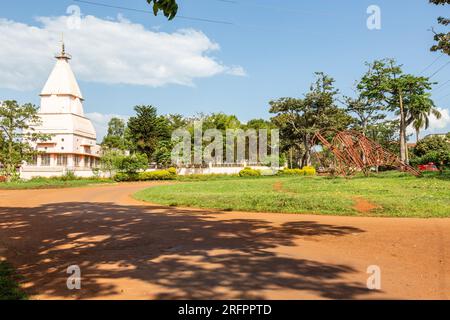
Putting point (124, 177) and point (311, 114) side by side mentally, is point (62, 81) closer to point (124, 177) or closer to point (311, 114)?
point (124, 177)

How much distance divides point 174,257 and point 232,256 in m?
0.96

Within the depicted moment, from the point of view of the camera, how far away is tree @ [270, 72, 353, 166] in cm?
4625

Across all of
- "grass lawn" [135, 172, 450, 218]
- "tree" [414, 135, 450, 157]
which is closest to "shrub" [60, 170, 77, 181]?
"grass lawn" [135, 172, 450, 218]

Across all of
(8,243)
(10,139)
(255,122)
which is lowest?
(8,243)

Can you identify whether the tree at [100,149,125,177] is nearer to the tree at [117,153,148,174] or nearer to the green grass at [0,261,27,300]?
the tree at [117,153,148,174]

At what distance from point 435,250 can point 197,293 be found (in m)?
4.52

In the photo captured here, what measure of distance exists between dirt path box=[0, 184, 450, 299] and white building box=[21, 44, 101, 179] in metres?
40.6

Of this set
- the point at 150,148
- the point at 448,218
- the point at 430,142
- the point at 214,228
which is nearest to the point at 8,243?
the point at 214,228

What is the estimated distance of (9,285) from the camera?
4582 mm

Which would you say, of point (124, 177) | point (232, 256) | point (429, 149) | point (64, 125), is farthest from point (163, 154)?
point (232, 256)

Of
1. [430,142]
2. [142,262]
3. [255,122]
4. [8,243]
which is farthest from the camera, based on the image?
[255,122]
